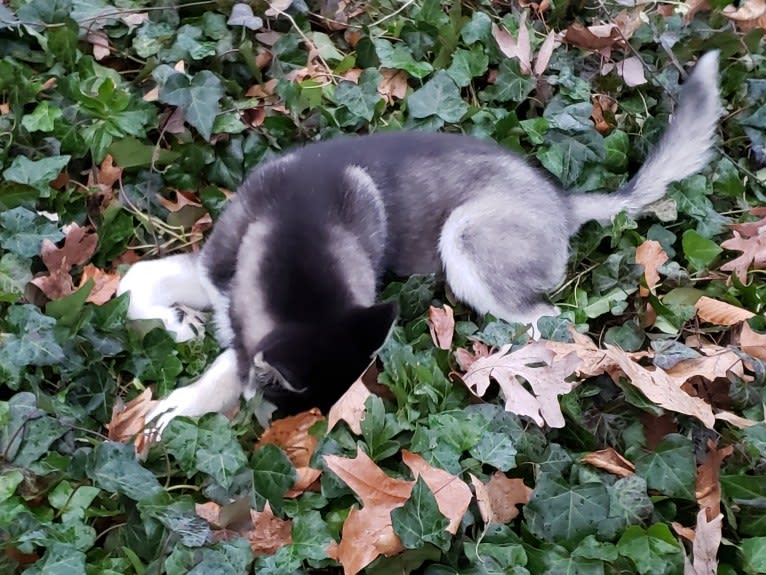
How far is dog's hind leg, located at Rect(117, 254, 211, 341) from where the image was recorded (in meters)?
2.69

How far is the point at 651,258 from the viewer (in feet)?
9.91

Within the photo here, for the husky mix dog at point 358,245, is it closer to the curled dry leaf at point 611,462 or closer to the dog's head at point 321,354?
the dog's head at point 321,354

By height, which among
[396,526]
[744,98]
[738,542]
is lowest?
[738,542]

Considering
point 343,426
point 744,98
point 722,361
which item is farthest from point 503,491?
point 744,98

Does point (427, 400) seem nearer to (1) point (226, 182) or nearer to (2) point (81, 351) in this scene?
(2) point (81, 351)

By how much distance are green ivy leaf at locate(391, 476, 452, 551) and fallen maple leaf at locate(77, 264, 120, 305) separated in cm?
125

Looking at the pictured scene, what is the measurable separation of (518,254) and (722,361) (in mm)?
781

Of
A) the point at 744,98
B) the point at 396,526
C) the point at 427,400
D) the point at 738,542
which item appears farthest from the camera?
the point at 744,98

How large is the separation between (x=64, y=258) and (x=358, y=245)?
38.4 inches

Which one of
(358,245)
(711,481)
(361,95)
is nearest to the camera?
(711,481)

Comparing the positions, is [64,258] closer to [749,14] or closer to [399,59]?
[399,59]

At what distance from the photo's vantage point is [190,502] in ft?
6.88

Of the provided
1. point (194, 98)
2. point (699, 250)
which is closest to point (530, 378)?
point (699, 250)

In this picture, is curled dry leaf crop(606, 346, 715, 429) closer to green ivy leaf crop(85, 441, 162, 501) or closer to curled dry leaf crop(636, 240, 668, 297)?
curled dry leaf crop(636, 240, 668, 297)
